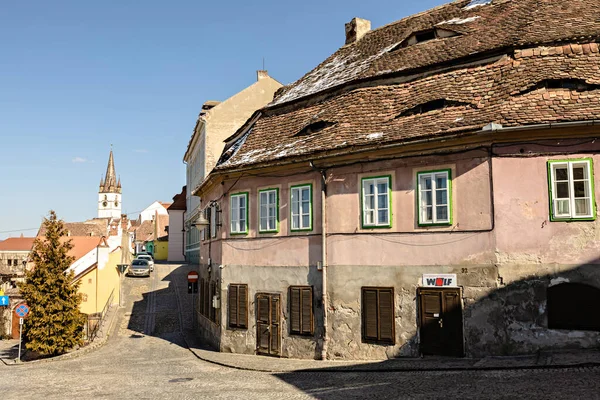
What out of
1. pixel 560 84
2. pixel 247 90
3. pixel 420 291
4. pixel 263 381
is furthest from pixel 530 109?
pixel 247 90

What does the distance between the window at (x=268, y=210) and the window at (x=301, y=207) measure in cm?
68

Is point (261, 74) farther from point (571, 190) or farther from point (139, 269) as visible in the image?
point (571, 190)

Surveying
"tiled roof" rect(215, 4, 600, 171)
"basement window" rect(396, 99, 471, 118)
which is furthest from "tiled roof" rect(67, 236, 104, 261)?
"basement window" rect(396, 99, 471, 118)

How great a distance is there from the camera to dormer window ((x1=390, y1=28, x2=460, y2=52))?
779 inches

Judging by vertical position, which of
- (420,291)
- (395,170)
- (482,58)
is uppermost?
(482,58)

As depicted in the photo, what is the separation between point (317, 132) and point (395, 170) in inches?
132

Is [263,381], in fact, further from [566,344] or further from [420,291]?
[566,344]

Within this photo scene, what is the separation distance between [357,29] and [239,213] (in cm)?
1012

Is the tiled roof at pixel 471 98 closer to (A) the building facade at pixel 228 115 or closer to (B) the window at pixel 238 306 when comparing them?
(B) the window at pixel 238 306

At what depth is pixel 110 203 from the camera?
157875 mm

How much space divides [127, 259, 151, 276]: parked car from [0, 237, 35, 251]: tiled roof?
5287 cm

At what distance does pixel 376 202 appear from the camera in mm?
16781

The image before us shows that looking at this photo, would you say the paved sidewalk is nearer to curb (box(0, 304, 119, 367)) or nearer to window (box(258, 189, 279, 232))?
window (box(258, 189, 279, 232))

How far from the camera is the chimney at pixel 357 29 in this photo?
84.0ft
